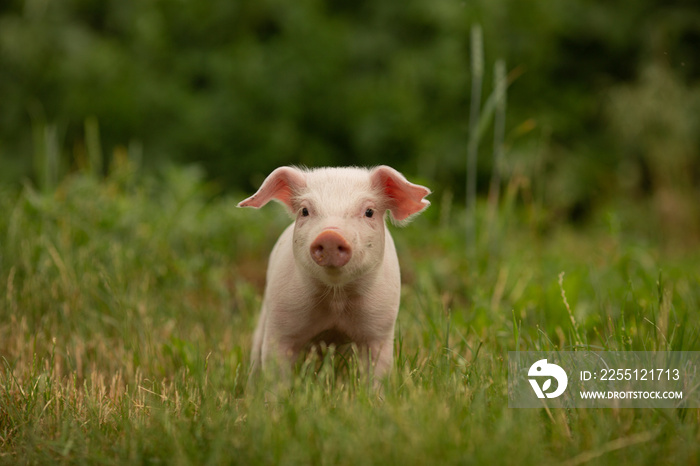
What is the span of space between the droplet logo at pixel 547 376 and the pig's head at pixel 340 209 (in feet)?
2.28

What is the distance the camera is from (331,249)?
85.2 inches

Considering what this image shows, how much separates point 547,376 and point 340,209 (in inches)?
37.1

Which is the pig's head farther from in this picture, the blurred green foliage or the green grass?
the blurred green foliage

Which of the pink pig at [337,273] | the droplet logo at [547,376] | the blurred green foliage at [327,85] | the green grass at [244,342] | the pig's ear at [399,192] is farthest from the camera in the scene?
the blurred green foliage at [327,85]

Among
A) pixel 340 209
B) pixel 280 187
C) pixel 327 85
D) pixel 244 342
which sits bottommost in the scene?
pixel 244 342

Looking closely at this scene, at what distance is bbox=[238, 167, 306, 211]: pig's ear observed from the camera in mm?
2523

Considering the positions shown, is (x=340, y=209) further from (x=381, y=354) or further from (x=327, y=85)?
(x=327, y=85)

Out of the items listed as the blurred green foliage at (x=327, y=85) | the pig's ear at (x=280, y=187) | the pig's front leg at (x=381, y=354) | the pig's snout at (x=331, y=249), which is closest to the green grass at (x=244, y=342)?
the pig's front leg at (x=381, y=354)

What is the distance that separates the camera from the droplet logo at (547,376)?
2.14 metres

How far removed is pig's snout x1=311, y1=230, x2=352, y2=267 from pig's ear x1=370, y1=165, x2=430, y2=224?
0.46 meters

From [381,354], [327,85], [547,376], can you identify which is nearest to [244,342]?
[381,354]

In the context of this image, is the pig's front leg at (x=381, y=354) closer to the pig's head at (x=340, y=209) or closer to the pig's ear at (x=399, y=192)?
the pig's head at (x=340, y=209)

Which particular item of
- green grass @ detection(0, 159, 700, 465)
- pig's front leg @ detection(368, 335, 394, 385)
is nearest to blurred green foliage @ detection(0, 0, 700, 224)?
green grass @ detection(0, 159, 700, 465)

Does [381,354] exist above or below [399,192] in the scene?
below
